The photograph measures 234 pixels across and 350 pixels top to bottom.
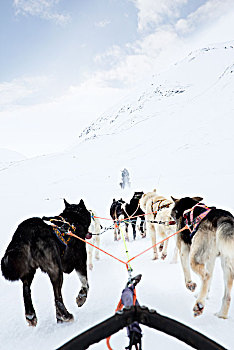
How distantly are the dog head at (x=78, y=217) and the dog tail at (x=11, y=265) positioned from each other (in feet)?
3.74

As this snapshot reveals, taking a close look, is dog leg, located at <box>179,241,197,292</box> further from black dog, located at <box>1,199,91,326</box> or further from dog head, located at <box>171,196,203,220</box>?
black dog, located at <box>1,199,91,326</box>

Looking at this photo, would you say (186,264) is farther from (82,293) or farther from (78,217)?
(78,217)

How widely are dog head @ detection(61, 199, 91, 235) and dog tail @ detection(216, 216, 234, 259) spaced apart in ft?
6.28

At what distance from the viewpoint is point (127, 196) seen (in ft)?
57.1

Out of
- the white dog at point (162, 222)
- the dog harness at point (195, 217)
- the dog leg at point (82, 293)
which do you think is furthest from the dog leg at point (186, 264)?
the dog leg at point (82, 293)

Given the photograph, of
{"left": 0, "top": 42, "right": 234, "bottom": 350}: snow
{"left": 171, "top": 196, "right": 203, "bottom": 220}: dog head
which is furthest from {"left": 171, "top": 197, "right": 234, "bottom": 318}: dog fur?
{"left": 171, "top": 196, "right": 203, "bottom": 220}: dog head

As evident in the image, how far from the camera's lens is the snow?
108 inches

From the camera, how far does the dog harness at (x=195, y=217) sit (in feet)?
9.86

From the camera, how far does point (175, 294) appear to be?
336 centimetres

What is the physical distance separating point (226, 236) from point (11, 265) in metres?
2.16

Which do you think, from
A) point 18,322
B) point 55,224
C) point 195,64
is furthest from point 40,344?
point 195,64

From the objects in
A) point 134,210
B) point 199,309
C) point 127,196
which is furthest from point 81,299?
point 127,196

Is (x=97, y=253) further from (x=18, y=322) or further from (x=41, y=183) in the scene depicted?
(x=41, y=183)

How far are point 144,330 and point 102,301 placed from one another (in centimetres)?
111
